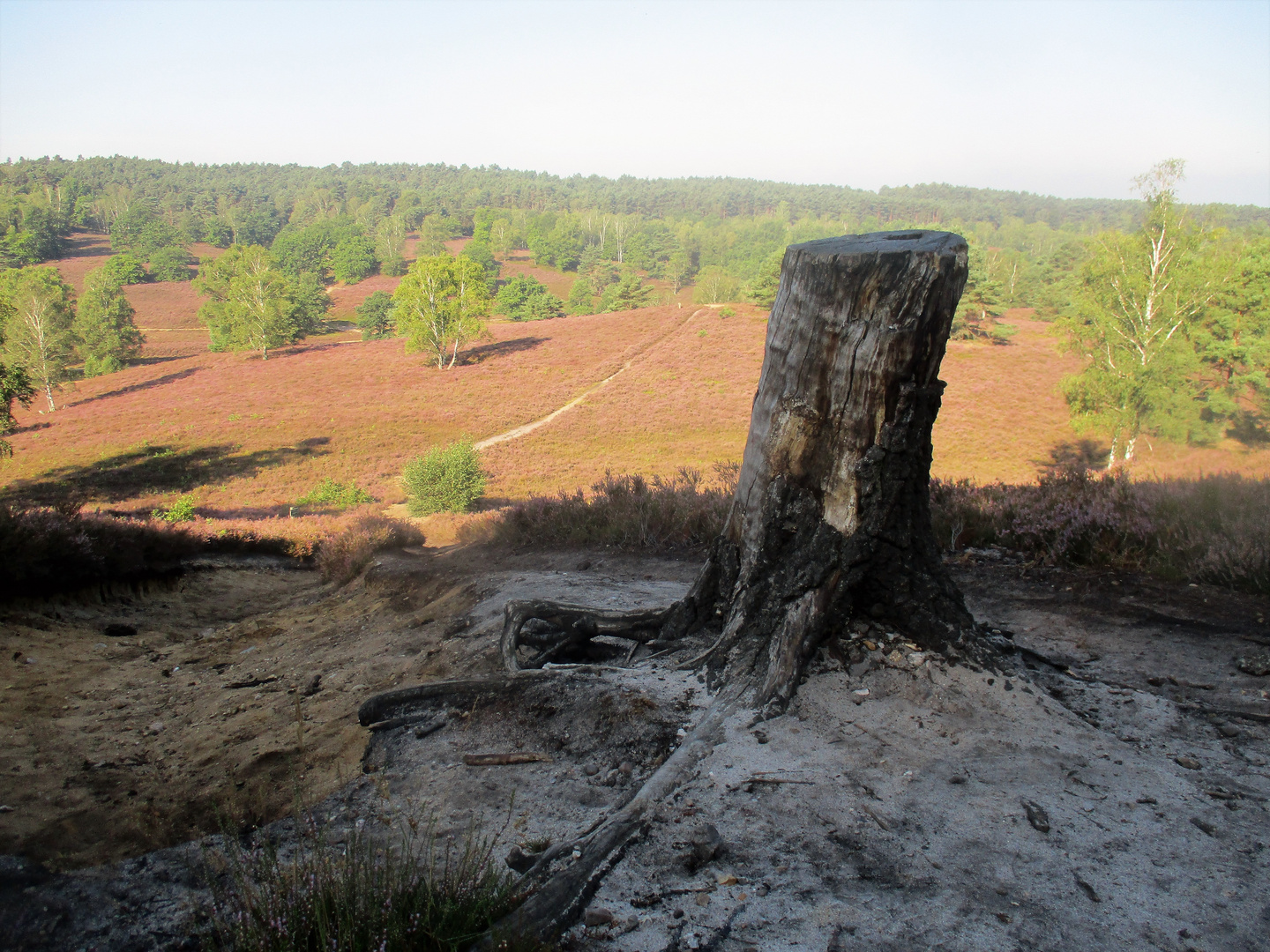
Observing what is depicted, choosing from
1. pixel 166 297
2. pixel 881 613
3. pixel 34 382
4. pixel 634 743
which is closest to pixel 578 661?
→ pixel 634 743

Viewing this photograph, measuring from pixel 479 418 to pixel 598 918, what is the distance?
41283 mm

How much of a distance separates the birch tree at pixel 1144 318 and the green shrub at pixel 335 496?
32.7 metres

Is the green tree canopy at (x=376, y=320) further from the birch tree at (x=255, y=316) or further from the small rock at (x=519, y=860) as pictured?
the small rock at (x=519, y=860)

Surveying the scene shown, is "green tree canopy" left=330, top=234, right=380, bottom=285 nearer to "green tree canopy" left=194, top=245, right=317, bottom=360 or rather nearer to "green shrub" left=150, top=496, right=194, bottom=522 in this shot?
"green tree canopy" left=194, top=245, right=317, bottom=360

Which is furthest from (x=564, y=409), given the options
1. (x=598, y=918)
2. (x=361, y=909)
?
(x=361, y=909)

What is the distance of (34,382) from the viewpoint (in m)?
50.5

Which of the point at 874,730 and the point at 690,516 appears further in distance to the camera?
the point at 690,516

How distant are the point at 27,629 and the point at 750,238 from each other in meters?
163

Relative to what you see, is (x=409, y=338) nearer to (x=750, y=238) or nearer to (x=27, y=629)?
(x=27, y=629)

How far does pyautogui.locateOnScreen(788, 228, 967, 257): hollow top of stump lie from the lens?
3398 mm

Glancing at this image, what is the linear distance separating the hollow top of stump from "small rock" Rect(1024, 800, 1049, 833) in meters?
2.35

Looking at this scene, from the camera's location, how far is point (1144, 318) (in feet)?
107

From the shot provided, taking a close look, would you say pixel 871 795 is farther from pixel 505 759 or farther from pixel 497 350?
pixel 497 350

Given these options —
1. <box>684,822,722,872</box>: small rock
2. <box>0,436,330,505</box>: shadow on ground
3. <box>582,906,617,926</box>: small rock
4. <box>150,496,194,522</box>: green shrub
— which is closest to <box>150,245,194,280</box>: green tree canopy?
<box>0,436,330,505</box>: shadow on ground
